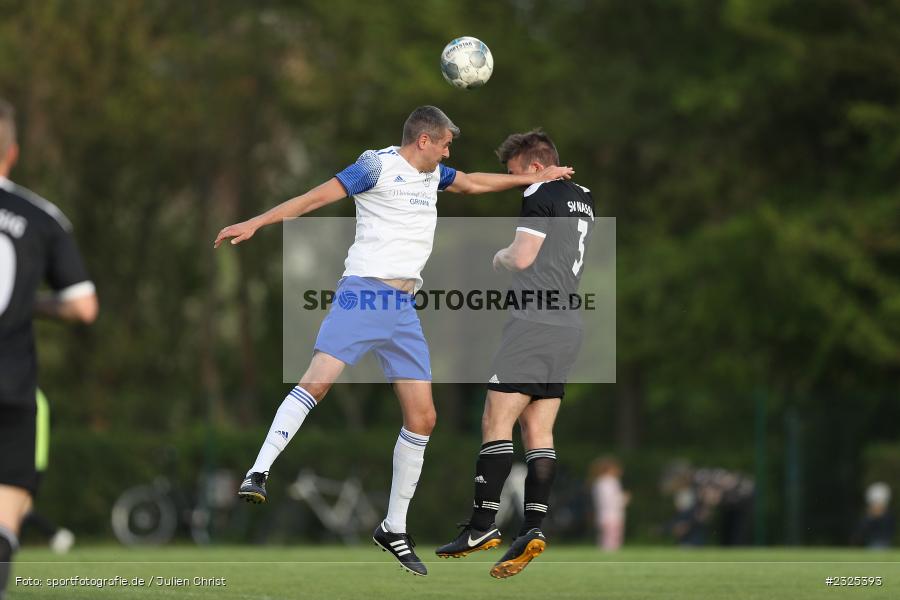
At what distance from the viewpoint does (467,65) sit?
9961 millimetres

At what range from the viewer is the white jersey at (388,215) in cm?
879

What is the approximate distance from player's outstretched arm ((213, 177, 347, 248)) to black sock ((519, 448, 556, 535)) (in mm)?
2098

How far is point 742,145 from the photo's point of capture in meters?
30.7

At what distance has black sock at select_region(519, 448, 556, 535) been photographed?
29.8 feet

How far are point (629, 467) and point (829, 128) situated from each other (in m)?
8.61

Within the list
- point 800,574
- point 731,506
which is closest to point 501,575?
point 800,574

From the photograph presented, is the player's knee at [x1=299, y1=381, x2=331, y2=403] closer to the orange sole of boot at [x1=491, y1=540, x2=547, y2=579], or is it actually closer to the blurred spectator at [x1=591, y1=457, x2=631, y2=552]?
the orange sole of boot at [x1=491, y1=540, x2=547, y2=579]

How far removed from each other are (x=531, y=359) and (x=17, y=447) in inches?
150

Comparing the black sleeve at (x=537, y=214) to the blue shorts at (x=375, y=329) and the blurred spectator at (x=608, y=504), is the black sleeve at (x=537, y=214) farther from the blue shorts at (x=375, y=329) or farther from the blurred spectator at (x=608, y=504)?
the blurred spectator at (x=608, y=504)

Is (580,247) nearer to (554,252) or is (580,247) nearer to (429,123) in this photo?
(554,252)

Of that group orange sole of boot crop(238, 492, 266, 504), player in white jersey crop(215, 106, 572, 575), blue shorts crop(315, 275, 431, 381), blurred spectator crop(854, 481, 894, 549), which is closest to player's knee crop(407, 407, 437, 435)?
player in white jersey crop(215, 106, 572, 575)

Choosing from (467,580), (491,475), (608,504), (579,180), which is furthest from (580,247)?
(579,180)

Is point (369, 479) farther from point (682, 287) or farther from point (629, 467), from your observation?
point (682, 287)

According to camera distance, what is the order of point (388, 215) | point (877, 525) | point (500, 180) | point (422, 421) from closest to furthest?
point (388, 215), point (422, 421), point (500, 180), point (877, 525)
